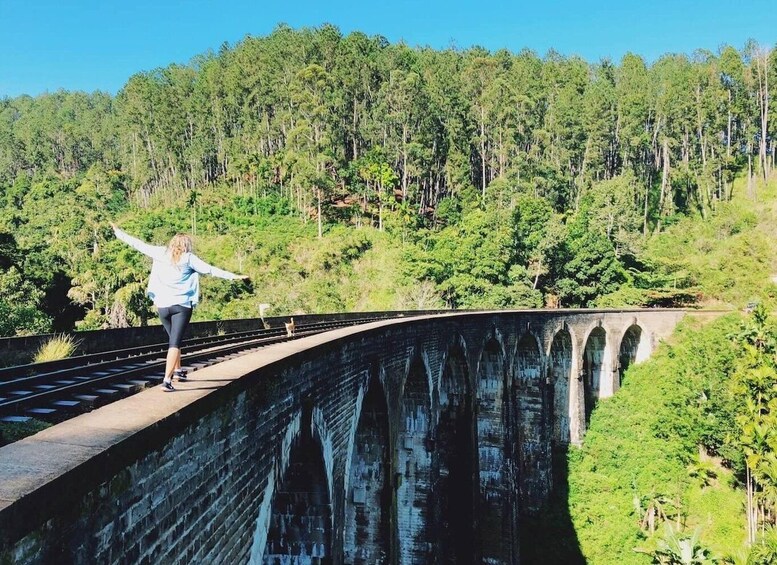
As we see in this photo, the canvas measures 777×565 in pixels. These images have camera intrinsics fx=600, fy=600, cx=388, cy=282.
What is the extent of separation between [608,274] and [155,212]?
130ft

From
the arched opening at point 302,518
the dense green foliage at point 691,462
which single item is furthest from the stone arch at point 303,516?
the dense green foliage at point 691,462

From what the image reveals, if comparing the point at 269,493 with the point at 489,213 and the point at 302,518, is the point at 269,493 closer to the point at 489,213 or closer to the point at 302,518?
the point at 302,518

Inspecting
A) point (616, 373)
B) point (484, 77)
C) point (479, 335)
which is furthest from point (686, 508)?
point (484, 77)

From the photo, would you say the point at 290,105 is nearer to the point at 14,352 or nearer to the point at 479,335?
the point at 479,335

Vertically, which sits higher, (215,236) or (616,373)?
(215,236)

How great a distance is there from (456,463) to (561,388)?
11.7 meters

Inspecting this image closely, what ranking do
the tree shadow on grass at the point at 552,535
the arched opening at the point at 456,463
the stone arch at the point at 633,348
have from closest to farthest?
the arched opening at the point at 456,463
the tree shadow on grass at the point at 552,535
the stone arch at the point at 633,348

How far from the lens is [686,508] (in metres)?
21.6

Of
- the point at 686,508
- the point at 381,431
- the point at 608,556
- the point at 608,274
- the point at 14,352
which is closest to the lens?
the point at 14,352

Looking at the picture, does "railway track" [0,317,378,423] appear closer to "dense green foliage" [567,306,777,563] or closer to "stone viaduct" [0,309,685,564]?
"stone viaduct" [0,309,685,564]

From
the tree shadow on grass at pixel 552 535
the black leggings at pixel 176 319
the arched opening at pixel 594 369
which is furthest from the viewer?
the arched opening at pixel 594 369

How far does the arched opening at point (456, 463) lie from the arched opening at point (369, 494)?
3.23 meters

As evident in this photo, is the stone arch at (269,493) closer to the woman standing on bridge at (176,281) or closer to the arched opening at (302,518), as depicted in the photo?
the arched opening at (302,518)

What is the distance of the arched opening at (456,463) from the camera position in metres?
13.9
